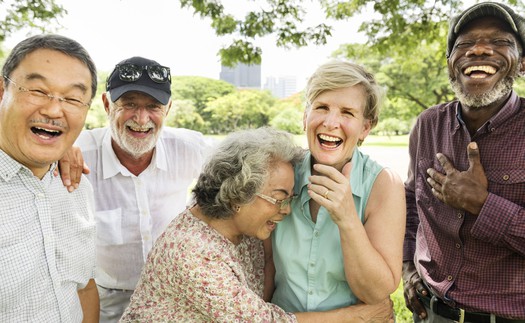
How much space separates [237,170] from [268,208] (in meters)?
0.27

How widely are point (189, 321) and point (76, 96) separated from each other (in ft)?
4.15

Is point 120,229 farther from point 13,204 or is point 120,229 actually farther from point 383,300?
point 383,300

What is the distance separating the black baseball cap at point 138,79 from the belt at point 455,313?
7.82 ft

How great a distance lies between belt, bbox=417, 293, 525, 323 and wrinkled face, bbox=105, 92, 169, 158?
7.52ft

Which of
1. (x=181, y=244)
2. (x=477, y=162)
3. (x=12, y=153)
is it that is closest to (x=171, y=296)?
(x=181, y=244)

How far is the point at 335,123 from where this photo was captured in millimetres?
2264

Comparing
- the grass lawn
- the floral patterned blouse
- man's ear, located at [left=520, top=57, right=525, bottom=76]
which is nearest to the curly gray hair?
the floral patterned blouse

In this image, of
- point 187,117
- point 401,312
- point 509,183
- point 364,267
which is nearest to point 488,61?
point 509,183

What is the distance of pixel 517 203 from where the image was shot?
2527mm

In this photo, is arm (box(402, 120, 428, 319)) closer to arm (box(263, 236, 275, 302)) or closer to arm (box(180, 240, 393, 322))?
arm (box(263, 236, 275, 302))

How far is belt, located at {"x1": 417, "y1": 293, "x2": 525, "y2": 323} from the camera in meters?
2.59

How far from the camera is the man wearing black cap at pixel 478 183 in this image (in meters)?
2.50

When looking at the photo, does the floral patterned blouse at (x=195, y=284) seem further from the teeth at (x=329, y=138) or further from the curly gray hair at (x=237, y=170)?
the teeth at (x=329, y=138)

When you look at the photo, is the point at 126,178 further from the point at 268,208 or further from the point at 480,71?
the point at 480,71
